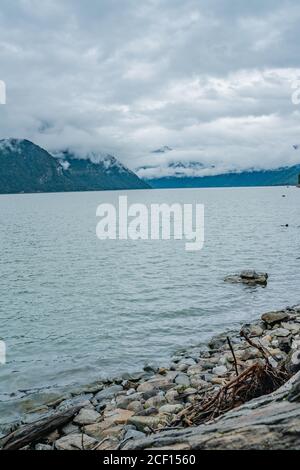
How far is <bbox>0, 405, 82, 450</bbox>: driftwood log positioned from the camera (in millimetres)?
11742

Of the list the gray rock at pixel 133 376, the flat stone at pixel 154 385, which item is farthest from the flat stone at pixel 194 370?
the gray rock at pixel 133 376

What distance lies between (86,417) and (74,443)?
6.24 ft

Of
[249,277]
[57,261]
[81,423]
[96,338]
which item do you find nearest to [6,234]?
[57,261]

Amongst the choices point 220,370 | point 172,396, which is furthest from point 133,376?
point 172,396

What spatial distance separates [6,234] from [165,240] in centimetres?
2845

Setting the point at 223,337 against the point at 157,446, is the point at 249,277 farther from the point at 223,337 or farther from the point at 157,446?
the point at 157,446

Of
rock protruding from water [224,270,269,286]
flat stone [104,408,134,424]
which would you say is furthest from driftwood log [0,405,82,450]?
rock protruding from water [224,270,269,286]

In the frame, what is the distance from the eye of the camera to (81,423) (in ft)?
43.5

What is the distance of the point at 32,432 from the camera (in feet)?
39.4

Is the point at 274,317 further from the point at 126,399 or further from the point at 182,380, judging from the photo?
the point at 126,399

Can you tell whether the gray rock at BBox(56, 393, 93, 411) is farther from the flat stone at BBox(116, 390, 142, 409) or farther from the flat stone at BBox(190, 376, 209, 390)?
the flat stone at BBox(190, 376, 209, 390)

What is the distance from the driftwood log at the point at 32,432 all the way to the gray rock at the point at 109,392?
253 centimetres

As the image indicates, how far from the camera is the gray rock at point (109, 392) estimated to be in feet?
51.5

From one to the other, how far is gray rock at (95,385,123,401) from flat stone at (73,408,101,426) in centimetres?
Answer: 165
